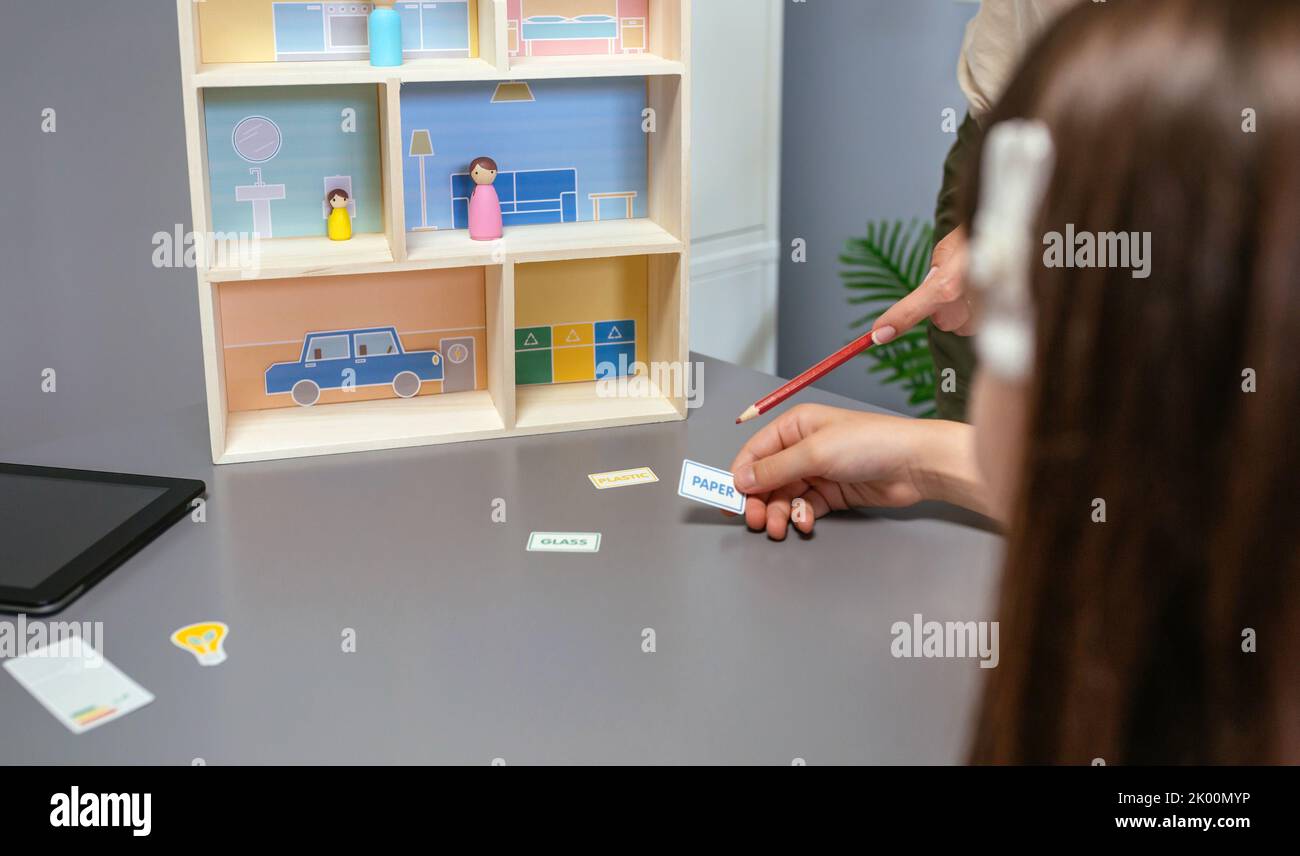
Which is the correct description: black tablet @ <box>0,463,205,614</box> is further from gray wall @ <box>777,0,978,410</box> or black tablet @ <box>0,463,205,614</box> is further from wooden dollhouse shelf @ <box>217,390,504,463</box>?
gray wall @ <box>777,0,978,410</box>

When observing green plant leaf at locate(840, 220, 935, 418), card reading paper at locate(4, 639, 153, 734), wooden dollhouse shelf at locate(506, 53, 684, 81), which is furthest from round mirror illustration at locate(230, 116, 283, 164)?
green plant leaf at locate(840, 220, 935, 418)

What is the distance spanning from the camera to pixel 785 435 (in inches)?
51.2

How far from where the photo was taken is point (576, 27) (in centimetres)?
157

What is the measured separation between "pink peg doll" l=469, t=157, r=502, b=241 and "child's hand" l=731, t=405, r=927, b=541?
17.5 inches

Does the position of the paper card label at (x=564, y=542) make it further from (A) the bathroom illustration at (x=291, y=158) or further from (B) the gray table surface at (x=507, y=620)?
(A) the bathroom illustration at (x=291, y=158)

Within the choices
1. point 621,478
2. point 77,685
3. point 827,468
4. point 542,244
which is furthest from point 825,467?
point 77,685

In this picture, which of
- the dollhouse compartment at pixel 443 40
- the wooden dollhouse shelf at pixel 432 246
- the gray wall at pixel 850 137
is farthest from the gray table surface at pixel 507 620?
the gray wall at pixel 850 137

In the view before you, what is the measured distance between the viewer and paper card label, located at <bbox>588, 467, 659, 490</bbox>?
1.36 metres

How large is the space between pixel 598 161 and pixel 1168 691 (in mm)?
1208

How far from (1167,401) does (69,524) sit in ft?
3.42

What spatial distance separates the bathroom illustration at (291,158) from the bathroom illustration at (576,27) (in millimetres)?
202

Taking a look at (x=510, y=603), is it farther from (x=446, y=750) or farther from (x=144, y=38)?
(x=144, y=38)

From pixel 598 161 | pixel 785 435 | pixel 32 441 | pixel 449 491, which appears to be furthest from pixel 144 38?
pixel 785 435

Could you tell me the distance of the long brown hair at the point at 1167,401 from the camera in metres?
0.48
